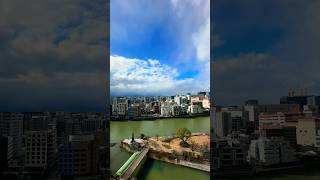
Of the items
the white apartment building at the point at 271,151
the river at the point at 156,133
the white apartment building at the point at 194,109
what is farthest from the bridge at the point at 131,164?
the white apartment building at the point at 271,151

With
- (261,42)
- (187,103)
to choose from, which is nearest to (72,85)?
(261,42)

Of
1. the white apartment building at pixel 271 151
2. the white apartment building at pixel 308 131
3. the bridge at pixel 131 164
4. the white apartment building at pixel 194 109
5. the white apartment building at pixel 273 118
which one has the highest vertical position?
the white apartment building at pixel 194 109

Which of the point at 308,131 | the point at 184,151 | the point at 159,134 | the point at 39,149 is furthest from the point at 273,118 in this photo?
the point at 184,151

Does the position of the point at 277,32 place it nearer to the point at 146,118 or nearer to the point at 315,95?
the point at 315,95

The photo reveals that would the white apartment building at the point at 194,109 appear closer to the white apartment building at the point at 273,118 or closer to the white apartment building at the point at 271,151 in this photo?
the white apartment building at the point at 271,151

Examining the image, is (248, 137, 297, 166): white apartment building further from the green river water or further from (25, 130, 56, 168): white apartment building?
(25, 130, 56, 168): white apartment building

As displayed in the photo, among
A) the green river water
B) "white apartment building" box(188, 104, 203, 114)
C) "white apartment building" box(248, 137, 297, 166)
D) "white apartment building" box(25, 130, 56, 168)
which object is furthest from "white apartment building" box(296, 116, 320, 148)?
"white apartment building" box(25, 130, 56, 168)
